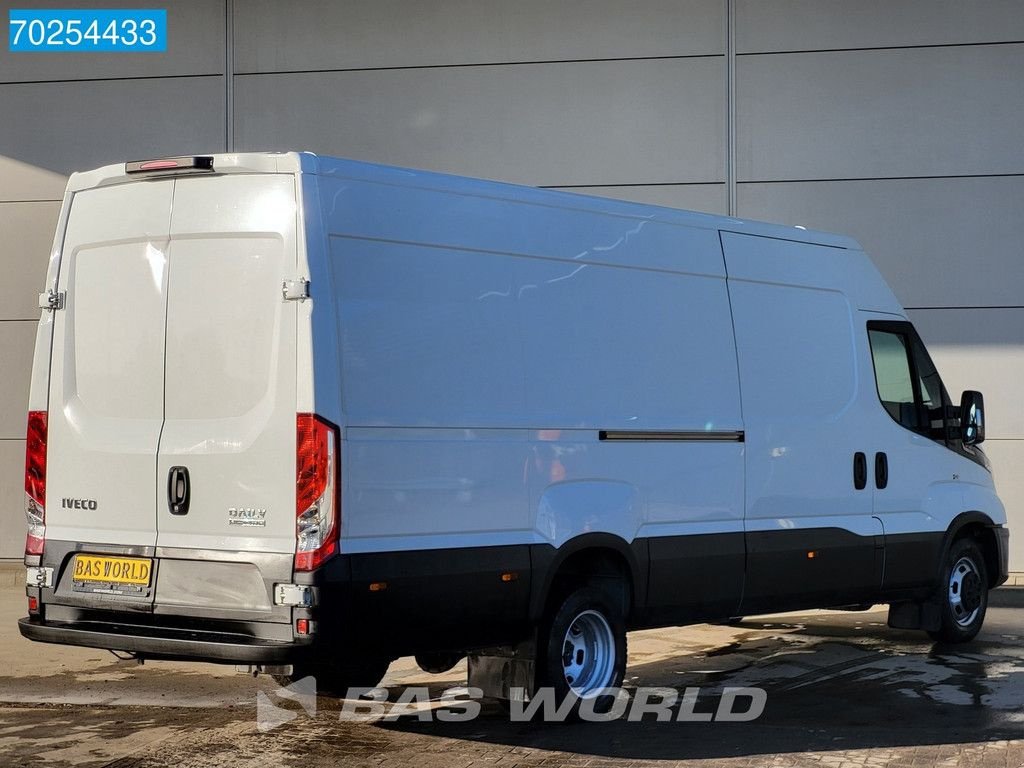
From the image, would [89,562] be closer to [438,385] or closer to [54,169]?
[438,385]

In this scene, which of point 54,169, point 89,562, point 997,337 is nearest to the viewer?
point 89,562

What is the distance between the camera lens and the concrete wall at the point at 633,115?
14906 millimetres

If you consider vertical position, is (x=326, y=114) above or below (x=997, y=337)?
above

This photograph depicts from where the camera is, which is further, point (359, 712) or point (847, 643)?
point (847, 643)

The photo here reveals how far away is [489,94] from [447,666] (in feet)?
28.8

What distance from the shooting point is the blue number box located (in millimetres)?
16062

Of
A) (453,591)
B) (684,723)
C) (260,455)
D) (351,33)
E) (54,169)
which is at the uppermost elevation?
(351,33)

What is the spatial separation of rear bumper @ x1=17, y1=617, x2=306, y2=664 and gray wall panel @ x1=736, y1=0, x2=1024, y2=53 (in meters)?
10.1

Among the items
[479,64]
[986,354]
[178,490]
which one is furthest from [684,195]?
[178,490]

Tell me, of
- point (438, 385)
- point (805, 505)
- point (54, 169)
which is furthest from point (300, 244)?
point (54, 169)

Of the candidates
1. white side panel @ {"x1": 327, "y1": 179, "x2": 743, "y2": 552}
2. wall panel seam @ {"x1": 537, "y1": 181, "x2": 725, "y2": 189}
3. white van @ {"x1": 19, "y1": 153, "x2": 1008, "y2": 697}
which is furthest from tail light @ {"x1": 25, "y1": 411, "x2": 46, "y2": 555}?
wall panel seam @ {"x1": 537, "y1": 181, "x2": 725, "y2": 189}

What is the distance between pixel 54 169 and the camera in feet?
52.7

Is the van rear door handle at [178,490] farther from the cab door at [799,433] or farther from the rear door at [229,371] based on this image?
the cab door at [799,433]

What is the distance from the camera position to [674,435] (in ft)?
26.8
